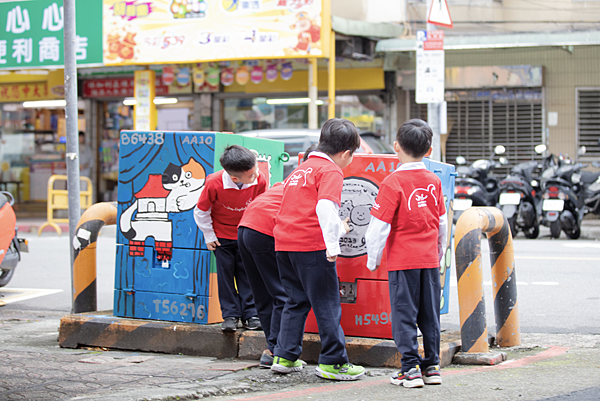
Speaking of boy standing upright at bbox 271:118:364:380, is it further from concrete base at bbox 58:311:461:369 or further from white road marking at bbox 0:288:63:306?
white road marking at bbox 0:288:63:306

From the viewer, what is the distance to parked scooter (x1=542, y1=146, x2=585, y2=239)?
1212cm

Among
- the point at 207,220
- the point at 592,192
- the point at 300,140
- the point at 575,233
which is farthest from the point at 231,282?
the point at 592,192

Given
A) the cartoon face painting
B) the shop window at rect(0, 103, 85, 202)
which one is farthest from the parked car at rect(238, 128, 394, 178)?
the shop window at rect(0, 103, 85, 202)

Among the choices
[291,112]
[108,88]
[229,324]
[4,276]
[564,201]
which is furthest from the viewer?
[108,88]

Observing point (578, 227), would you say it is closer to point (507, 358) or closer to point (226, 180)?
point (507, 358)

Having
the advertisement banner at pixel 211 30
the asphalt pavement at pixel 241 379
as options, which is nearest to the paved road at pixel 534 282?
the asphalt pavement at pixel 241 379

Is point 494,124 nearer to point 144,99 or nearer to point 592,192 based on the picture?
point 592,192

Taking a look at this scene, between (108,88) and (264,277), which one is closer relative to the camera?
(264,277)

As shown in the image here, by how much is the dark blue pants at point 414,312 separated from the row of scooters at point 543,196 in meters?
8.45

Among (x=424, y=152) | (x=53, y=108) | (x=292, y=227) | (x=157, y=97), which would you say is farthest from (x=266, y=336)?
(x=53, y=108)

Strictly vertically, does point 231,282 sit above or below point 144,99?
below

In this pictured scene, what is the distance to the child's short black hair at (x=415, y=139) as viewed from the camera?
167 inches

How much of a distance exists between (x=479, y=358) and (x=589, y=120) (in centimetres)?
1333

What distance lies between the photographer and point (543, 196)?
484 inches
